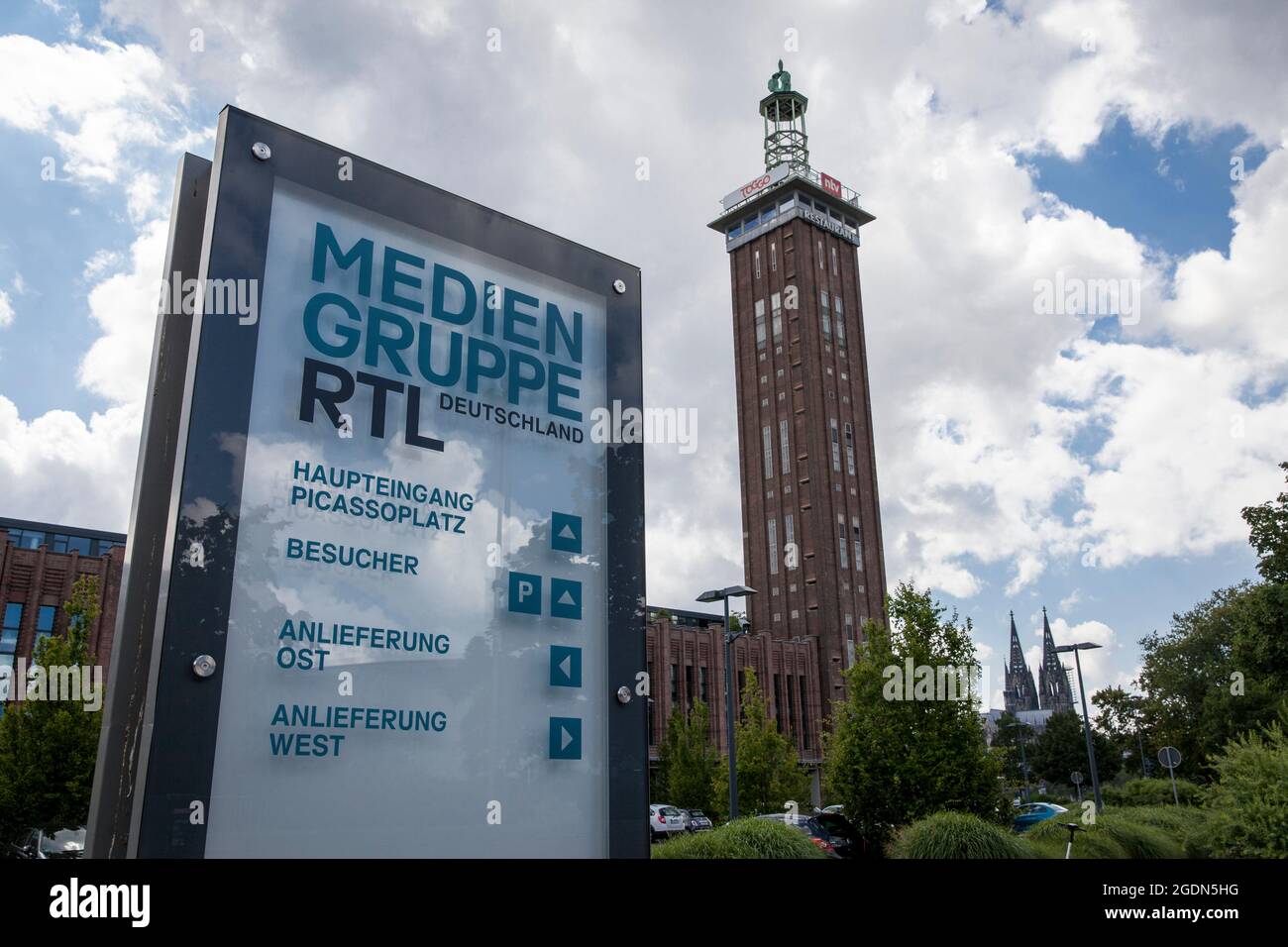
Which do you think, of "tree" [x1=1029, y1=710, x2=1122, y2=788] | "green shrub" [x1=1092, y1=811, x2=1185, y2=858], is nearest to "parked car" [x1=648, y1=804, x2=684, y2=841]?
"green shrub" [x1=1092, y1=811, x2=1185, y2=858]

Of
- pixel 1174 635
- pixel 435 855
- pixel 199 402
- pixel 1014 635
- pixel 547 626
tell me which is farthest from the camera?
pixel 1014 635

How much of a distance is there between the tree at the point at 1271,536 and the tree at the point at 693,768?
19.6 meters

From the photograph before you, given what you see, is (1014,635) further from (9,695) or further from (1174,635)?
(9,695)

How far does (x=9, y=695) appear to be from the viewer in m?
32.1

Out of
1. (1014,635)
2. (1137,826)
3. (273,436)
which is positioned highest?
(1014,635)

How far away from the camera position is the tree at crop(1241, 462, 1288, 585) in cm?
2547

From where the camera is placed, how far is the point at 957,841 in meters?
14.5

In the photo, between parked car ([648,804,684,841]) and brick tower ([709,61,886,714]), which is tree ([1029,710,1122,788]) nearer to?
brick tower ([709,61,886,714])

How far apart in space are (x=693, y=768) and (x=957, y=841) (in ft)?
74.5

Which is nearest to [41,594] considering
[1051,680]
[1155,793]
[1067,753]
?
[1155,793]

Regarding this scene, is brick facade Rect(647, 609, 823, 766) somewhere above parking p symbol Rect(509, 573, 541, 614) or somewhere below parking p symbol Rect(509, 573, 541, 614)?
above
